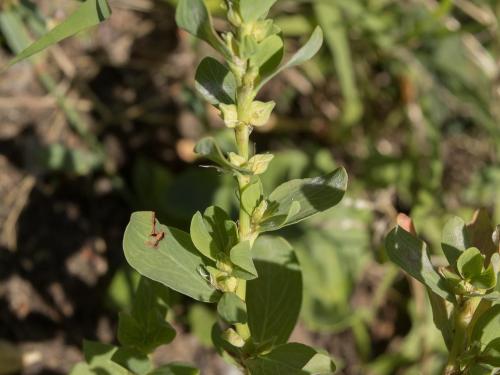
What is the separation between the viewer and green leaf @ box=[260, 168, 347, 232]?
37.0 inches

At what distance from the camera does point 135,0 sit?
2141 millimetres

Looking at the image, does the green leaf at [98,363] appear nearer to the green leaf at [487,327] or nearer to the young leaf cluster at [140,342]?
the young leaf cluster at [140,342]

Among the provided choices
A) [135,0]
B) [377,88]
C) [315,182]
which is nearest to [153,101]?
[135,0]

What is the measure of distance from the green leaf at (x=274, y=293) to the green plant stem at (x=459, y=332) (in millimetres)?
217

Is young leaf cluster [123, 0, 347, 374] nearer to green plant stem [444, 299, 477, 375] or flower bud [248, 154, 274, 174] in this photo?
flower bud [248, 154, 274, 174]

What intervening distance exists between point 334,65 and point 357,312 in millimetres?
680

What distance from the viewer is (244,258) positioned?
2.96 feet

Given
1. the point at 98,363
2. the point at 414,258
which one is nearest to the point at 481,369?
the point at 414,258

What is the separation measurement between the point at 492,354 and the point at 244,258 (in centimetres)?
32

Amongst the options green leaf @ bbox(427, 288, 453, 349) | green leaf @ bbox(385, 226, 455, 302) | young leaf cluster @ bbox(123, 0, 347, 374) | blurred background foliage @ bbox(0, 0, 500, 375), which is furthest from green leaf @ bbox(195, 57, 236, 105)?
blurred background foliage @ bbox(0, 0, 500, 375)

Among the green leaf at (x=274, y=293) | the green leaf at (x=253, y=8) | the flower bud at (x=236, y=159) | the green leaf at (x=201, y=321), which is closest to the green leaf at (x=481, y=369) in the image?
the green leaf at (x=274, y=293)

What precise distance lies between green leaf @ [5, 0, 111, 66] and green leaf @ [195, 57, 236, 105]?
13 cm

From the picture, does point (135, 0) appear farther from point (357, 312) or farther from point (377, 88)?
point (357, 312)

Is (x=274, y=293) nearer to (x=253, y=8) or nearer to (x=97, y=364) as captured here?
(x=97, y=364)
